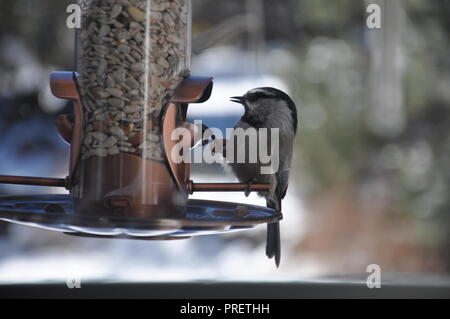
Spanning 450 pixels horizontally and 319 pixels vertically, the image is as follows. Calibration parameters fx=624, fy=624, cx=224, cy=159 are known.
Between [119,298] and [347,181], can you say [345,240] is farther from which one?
[119,298]

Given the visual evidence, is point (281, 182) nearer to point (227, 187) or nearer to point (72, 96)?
point (227, 187)

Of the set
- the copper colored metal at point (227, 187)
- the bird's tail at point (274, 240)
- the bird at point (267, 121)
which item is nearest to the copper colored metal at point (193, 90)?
the copper colored metal at point (227, 187)

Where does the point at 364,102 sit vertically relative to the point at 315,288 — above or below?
above

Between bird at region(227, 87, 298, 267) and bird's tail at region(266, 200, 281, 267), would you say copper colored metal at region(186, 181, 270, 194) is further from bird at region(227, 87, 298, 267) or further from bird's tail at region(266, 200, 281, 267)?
bird's tail at region(266, 200, 281, 267)

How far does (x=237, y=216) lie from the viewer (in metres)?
1.40

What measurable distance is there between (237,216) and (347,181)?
9.21 feet

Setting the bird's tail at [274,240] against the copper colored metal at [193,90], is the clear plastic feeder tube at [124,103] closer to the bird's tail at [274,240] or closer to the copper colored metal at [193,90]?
the copper colored metal at [193,90]

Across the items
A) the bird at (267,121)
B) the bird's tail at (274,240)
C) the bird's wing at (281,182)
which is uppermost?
the bird at (267,121)

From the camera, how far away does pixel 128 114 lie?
1466mm

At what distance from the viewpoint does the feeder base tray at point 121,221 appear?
1160 mm

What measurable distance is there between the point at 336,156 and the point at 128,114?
2.66 metres

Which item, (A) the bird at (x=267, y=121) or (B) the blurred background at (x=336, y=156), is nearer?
(A) the bird at (x=267, y=121)

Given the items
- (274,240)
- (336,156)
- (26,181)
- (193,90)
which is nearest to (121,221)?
(26,181)
